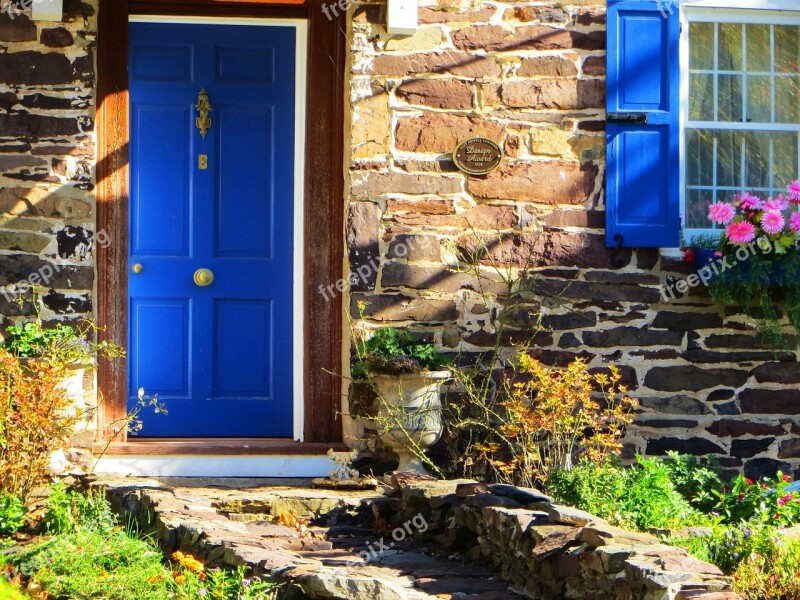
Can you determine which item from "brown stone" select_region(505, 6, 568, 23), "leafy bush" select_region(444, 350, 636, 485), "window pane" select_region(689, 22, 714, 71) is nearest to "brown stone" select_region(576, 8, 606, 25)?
"brown stone" select_region(505, 6, 568, 23)

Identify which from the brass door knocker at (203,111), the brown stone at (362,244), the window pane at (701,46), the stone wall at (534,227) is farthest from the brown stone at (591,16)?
the brass door knocker at (203,111)

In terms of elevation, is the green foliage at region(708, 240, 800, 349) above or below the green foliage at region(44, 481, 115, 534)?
above

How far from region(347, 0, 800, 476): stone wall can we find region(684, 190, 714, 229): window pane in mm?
337

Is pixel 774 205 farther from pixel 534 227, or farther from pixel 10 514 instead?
pixel 10 514

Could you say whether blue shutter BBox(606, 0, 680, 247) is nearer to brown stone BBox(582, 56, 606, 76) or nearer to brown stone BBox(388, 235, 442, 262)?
brown stone BBox(582, 56, 606, 76)

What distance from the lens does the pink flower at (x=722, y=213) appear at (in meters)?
6.32

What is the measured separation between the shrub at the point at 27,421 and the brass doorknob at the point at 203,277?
41.4 inches

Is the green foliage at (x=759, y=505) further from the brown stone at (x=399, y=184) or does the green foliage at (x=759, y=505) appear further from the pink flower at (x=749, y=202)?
the brown stone at (x=399, y=184)

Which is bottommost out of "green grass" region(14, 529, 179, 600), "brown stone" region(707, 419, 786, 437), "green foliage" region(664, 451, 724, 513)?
"green grass" region(14, 529, 179, 600)

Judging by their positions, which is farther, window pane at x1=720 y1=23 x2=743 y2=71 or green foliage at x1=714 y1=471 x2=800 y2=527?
window pane at x1=720 y1=23 x2=743 y2=71

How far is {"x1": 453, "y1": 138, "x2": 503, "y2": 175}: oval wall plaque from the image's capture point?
6.38 meters

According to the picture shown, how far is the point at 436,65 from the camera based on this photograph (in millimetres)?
6391

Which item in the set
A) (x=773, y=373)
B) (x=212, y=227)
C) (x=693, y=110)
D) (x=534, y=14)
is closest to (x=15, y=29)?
(x=212, y=227)

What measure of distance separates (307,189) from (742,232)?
2.43m
